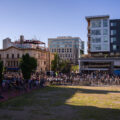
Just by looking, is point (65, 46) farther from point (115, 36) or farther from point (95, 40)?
point (115, 36)

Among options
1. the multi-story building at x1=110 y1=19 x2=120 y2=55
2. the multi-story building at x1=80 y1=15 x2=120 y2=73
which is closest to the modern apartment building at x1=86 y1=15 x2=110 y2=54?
the multi-story building at x1=80 y1=15 x2=120 y2=73

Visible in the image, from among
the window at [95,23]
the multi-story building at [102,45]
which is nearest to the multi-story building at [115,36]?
the multi-story building at [102,45]

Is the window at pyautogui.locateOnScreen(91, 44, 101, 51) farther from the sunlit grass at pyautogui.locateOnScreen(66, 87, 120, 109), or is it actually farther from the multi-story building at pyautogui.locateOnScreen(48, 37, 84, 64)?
the multi-story building at pyautogui.locateOnScreen(48, 37, 84, 64)

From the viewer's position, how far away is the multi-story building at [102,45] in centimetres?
5775

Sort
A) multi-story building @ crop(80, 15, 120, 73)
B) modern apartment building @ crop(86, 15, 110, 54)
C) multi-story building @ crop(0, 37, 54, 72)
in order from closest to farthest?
1. multi-story building @ crop(80, 15, 120, 73)
2. multi-story building @ crop(0, 37, 54, 72)
3. modern apartment building @ crop(86, 15, 110, 54)

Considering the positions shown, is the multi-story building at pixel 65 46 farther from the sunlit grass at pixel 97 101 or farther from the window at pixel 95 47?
the sunlit grass at pixel 97 101

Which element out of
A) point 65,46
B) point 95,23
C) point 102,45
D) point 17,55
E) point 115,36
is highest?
point 95,23

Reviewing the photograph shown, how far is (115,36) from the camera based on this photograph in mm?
62250

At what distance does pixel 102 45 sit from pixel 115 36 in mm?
5956

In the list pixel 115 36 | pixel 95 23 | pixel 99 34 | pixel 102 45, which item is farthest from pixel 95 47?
pixel 95 23

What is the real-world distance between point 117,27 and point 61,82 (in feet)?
133

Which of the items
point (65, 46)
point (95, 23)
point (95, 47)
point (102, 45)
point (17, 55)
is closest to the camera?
point (17, 55)

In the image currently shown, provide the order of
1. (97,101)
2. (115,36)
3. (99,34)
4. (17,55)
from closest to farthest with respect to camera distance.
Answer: (97,101) < (17,55) < (115,36) < (99,34)

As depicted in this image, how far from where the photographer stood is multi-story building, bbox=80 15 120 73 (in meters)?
57.8
